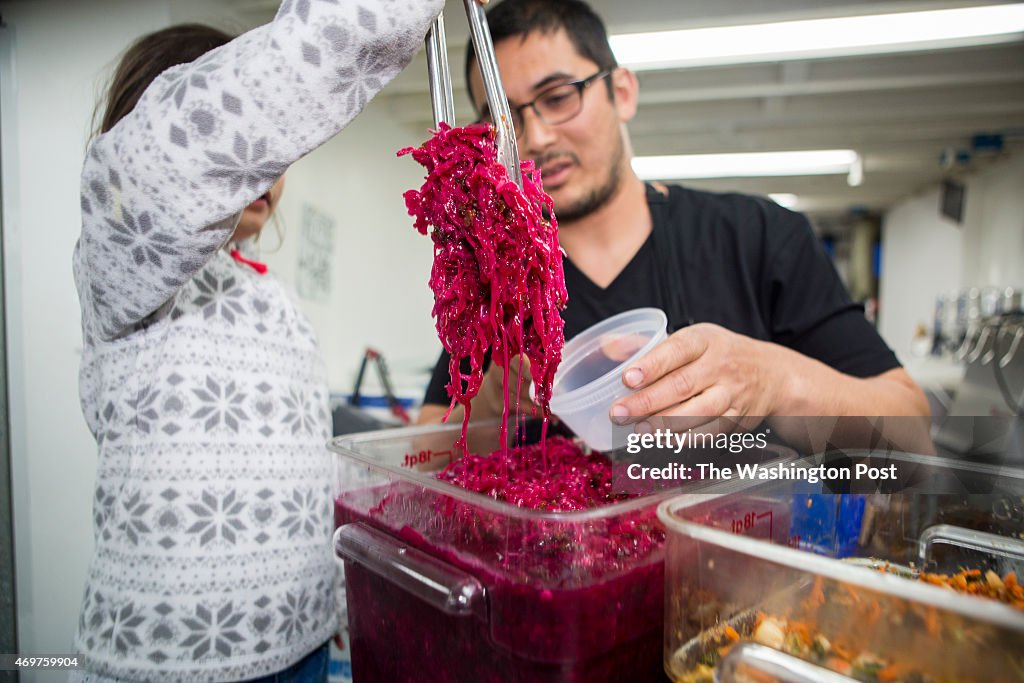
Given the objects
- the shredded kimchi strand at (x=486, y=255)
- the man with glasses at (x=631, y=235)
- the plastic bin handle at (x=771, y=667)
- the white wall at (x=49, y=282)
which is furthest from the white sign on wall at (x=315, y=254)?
the plastic bin handle at (x=771, y=667)

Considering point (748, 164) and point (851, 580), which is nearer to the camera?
point (851, 580)

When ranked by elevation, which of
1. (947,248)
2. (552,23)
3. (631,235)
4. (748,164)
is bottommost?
(631,235)

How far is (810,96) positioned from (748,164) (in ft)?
4.71

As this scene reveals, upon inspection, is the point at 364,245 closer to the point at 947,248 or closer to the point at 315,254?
the point at 315,254

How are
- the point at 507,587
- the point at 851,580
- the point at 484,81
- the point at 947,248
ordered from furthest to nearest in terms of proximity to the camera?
the point at 947,248
the point at 484,81
the point at 507,587
the point at 851,580

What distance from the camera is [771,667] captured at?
1.33 feet

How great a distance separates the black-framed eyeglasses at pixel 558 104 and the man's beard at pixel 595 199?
150mm

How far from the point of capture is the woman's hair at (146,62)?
984 mm

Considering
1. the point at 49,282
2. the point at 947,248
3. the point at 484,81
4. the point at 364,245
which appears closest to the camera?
the point at 484,81

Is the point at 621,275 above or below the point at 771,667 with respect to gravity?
above

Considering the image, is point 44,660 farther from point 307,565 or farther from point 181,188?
point 181,188

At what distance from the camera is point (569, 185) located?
4.68 feet

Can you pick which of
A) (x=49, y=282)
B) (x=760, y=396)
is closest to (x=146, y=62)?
(x=760, y=396)

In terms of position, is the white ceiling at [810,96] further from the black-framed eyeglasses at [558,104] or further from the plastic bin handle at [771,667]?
the plastic bin handle at [771,667]
